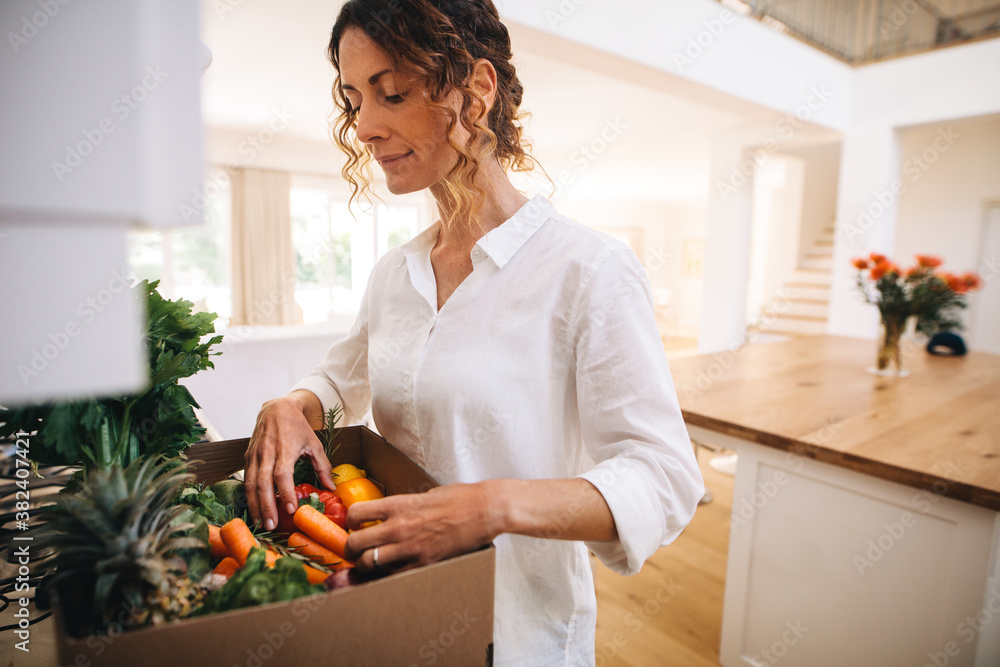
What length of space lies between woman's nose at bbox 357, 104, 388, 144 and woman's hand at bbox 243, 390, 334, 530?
0.41 m

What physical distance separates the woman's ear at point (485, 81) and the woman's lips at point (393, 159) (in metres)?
0.13

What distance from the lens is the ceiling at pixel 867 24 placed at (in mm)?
4688

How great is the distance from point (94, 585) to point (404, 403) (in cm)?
46

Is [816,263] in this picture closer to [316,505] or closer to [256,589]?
[316,505]

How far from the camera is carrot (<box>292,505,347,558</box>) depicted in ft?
2.14

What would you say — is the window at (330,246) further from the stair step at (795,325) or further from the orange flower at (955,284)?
the orange flower at (955,284)

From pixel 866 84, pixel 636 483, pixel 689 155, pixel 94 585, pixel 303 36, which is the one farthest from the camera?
pixel 689 155

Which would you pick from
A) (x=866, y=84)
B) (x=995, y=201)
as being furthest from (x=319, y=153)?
(x=995, y=201)

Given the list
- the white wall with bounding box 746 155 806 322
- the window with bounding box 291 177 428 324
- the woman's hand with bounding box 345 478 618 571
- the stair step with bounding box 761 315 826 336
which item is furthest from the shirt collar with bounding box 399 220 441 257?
the window with bounding box 291 177 428 324

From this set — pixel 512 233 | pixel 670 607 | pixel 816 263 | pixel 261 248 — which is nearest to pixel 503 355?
pixel 512 233

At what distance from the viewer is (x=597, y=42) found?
279 cm

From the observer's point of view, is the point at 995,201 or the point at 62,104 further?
the point at 995,201

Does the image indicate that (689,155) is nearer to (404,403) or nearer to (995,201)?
(995,201)

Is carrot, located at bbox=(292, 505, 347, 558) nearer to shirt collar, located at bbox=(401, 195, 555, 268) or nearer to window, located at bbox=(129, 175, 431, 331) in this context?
shirt collar, located at bbox=(401, 195, 555, 268)
